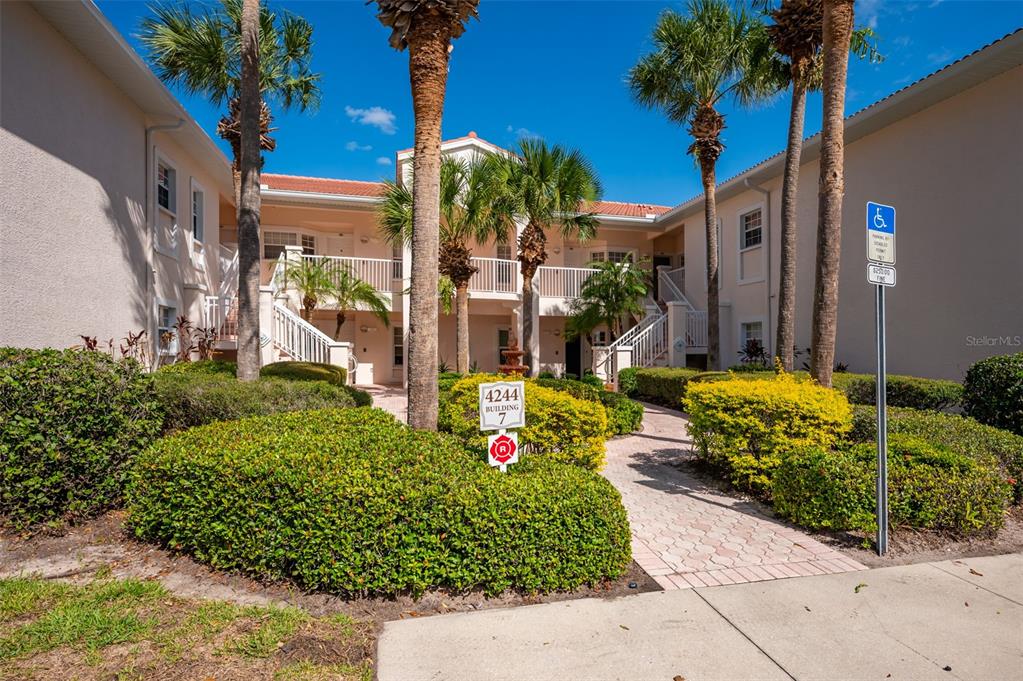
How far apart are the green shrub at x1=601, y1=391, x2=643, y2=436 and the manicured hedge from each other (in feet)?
14.6

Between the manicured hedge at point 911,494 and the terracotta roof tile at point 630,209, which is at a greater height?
the terracotta roof tile at point 630,209

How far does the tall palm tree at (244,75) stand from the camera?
7.68 meters

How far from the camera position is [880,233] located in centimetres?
446

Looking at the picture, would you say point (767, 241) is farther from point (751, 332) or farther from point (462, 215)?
point (462, 215)

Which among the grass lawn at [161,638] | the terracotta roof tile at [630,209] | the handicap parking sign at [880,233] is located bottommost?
the grass lawn at [161,638]

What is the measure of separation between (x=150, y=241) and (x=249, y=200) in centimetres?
465

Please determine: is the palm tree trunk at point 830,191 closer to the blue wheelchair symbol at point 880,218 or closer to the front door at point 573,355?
the blue wheelchair symbol at point 880,218

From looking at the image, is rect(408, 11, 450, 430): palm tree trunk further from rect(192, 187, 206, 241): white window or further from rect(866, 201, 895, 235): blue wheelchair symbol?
rect(192, 187, 206, 241): white window

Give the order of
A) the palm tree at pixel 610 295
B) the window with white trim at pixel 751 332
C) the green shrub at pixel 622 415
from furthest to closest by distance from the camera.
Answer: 1. the palm tree at pixel 610 295
2. the window with white trim at pixel 751 332
3. the green shrub at pixel 622 415

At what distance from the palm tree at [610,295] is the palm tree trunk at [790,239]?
549 centimetres

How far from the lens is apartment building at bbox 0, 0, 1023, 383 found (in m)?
7.63

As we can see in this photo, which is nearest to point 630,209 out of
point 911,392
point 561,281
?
point 561,281

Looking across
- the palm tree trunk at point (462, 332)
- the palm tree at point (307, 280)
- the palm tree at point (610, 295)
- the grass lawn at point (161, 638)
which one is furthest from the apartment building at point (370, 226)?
the grass lawn at point (161, 638)

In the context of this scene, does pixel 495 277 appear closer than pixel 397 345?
Yes
